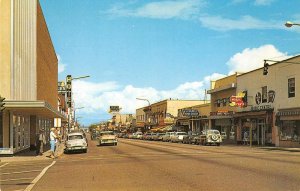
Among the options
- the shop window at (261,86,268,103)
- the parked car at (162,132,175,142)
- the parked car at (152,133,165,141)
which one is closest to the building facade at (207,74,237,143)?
the shop window at (261,86,268,103)

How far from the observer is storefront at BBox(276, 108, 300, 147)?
41.0m

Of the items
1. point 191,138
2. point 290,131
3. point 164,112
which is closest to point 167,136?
point 191,138

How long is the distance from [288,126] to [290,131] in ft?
2.00

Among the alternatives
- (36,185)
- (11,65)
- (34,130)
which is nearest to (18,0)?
(11,65)

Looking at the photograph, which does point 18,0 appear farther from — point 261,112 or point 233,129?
point 233,129

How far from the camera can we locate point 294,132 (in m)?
41.7

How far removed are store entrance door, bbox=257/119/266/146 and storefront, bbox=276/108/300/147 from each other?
4037 millimetres

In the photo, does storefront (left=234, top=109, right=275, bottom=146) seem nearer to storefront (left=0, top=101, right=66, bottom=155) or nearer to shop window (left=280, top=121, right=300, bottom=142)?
shop window (left=280, top=121, right=300, bottom=142)

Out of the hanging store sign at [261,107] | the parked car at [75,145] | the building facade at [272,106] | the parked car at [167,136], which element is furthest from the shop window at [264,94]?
the parked car at [75,145]

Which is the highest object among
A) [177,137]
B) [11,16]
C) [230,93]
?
[11,16]

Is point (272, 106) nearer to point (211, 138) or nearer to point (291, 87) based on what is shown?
point (291, 87)

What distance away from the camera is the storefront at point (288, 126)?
41.0m

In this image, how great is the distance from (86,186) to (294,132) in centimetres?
3219

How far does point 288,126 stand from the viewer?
42.9 metres
